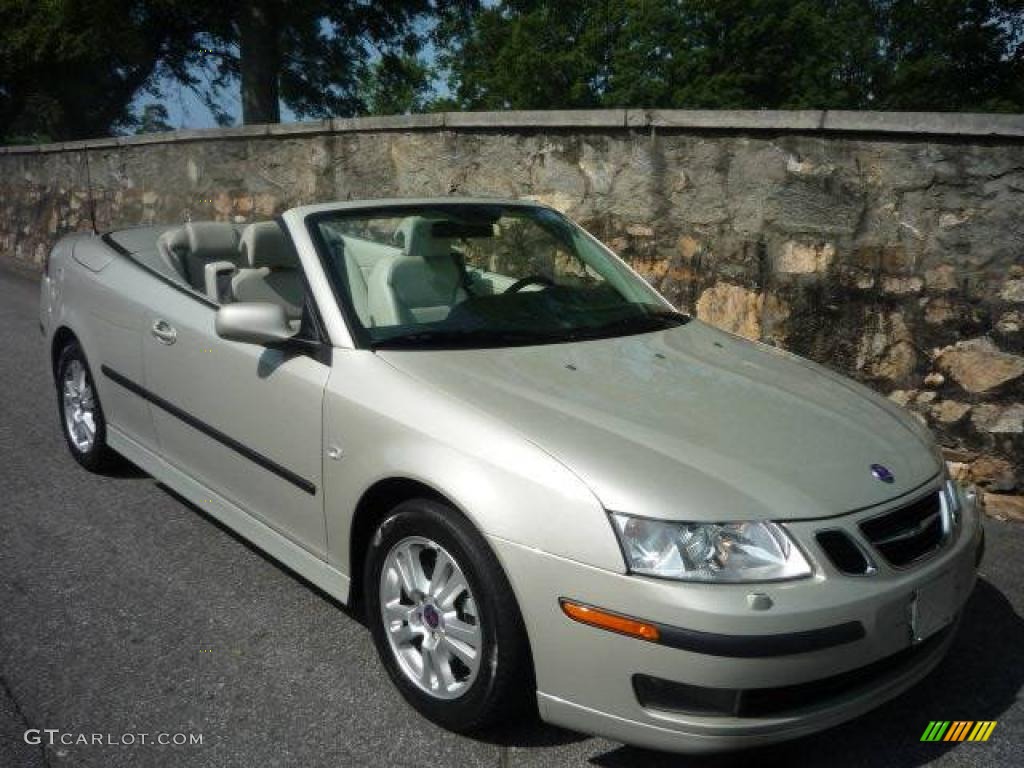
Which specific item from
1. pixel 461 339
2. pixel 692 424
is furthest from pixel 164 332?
pixel 692 424

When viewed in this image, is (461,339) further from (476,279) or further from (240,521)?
(240,521)

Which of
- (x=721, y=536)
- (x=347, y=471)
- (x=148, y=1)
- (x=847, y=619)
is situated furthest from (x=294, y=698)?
(x=148, y=1)

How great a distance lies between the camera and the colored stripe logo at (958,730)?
2693mm

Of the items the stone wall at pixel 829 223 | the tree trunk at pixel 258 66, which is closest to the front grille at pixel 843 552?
the stone wall at pixel 829 223

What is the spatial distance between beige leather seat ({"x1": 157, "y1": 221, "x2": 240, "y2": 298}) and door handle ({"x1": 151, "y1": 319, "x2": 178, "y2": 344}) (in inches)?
18.7

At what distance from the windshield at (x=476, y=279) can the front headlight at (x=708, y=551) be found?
1070 millimetres

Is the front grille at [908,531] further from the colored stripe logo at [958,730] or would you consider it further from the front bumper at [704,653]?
the colored stripe logo at [958,730]

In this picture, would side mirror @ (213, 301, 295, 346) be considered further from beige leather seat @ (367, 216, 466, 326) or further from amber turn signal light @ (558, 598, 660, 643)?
amber turn signal light @ (558, 598, 660, 643)

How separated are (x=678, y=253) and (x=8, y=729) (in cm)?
435

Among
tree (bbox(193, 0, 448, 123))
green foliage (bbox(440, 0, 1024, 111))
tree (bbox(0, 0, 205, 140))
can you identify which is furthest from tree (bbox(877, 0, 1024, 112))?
tree (bbox(0, 0, 205, 140))

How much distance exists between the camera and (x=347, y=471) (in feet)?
9.32

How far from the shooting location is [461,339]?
10.2 feet

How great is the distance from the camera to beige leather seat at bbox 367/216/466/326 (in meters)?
3.19
